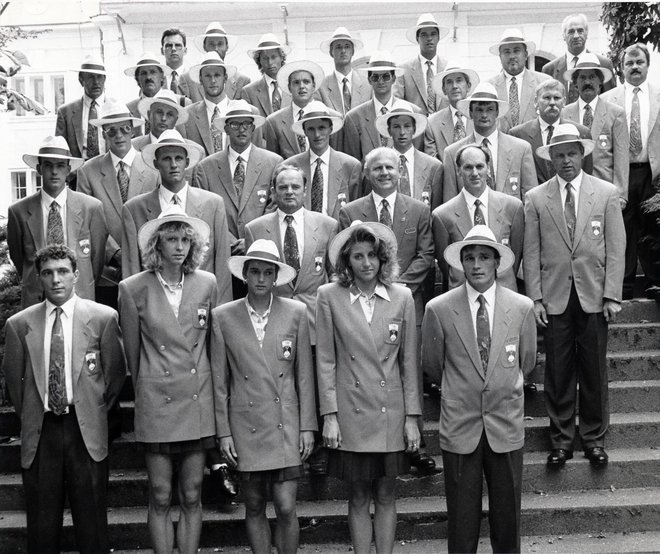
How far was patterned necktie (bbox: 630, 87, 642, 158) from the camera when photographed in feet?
29.0

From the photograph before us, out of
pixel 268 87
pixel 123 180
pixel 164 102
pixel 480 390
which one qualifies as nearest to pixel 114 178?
pixel 123 180

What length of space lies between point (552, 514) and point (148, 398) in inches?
117

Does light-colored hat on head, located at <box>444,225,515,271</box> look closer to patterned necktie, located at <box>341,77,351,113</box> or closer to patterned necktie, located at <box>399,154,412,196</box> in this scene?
patterned necktie, located at <box>399,154,412,196</box>

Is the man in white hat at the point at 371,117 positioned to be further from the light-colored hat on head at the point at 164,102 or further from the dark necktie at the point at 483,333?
the dark necktie at the point at 483,333

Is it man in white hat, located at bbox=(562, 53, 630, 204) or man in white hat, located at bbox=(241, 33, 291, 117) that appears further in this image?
man in white hat, located at bbox=(241, 33, 291, 117)

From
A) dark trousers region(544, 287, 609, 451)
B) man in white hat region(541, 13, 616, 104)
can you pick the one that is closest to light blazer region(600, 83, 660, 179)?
man in white hat region(541, 13, 616, 104)

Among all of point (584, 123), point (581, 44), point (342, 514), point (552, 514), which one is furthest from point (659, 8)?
point (342, 514)

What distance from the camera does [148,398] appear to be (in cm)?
586

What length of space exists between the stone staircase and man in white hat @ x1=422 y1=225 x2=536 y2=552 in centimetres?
88

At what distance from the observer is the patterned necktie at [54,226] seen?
23.7 feet

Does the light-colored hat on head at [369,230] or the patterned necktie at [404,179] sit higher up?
the patterned necktie at [404,179]

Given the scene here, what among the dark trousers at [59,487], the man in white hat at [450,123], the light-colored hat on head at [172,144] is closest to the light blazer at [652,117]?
the man in white hat at [450,123]

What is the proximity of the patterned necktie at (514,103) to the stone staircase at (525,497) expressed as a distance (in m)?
2.91

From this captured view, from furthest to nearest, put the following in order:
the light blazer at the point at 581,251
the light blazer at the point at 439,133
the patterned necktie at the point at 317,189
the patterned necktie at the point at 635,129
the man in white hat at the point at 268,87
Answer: the man in white hat at the point at 268,87 → the patterned necktie at the point at 635,129 → the light blazer at the point at 439,133 → the patterned necktie at the point at 317,189 → the light blazer at the point at 581,251
